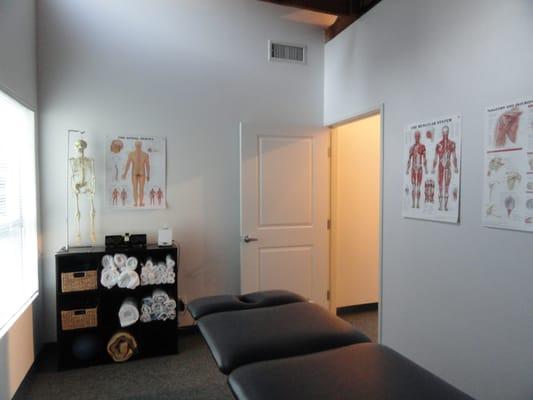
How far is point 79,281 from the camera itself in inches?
113

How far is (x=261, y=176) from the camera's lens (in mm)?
3516

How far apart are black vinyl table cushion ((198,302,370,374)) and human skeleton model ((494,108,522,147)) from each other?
1268 millimetres

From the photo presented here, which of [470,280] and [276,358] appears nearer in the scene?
[276,358]

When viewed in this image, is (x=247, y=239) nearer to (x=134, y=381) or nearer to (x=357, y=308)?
(x=134, y=381)

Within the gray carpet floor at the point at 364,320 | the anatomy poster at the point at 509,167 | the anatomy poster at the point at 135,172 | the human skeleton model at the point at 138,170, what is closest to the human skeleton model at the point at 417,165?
the anatomy poster at the point at 509,167

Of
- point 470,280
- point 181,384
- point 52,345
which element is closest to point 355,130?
point 470,280

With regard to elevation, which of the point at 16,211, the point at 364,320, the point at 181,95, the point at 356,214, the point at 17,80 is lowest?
the point at 364,320

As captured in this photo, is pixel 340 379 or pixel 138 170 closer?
pixel 340 379

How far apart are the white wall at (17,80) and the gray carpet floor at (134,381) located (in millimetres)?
176

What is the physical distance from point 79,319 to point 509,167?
9.97ft

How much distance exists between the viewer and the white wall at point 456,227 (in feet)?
6.29

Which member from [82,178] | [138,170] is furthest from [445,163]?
[82,178]

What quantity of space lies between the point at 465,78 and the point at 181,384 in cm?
271

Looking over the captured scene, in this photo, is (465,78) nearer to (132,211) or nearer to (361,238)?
(361,238)
